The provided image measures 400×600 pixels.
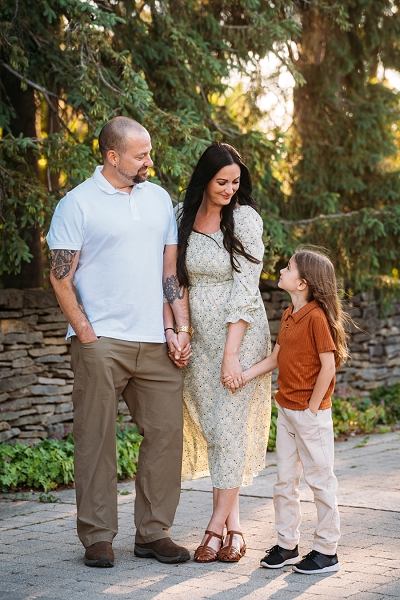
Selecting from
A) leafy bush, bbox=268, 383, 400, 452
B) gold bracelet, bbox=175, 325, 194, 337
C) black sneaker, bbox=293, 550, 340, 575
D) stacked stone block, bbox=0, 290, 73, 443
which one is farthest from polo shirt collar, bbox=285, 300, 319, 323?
leafy bush, bbox=268, 383, 400, 452

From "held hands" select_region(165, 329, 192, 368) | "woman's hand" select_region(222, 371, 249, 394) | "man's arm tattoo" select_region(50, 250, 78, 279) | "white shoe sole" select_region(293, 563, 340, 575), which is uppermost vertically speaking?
"man's arm tattoo" select_region(50, 250, 78, 279)

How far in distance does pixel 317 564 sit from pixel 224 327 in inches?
47.7

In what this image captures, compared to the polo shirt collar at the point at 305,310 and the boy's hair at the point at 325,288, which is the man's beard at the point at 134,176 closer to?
the boy's hair at the point at 325,288

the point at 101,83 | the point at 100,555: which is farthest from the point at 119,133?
the point at 101,83

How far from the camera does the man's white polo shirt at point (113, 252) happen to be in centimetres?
398

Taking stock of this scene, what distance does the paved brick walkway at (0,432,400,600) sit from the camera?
357 cm

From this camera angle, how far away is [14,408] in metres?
6.91

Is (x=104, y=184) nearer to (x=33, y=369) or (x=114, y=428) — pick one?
(x=114, y=428)

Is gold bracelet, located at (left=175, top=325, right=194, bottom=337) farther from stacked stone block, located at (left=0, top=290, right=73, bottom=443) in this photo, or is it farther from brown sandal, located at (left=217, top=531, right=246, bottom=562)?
stacked stone block, located at (left=0, top=290, right=73, bottom=443)

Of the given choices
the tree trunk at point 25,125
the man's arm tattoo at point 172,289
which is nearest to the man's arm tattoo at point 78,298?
the man's arm tattoo at point 172,289

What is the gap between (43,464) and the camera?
6.16 m

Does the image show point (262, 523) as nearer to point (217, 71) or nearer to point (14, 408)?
point (14, 408)

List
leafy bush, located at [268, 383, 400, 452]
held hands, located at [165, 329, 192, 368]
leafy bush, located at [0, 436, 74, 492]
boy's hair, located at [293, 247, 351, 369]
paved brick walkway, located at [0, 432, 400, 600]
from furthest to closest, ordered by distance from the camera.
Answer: leafy bush, located at [268, 383, 400, 452]
leafy bush, located at [0, 436, 74, 492]
held hands, located at [165, 329, 192, 368]
boy's hair, located at [293, 247, 351, 369]
paved brick walkway, located at [0, 432, 400, 600]

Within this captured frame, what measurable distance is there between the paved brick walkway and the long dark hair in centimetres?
144
